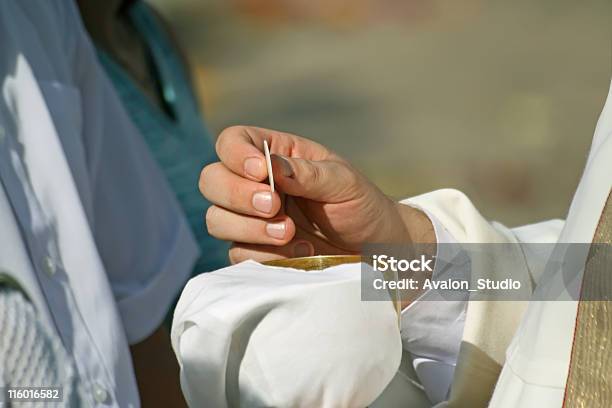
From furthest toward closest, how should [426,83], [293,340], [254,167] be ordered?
[426,83] < [254,167] < [293,340]

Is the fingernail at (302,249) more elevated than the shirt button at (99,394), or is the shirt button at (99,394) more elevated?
the fingernail at (302,249)

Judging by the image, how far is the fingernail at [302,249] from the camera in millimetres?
1184

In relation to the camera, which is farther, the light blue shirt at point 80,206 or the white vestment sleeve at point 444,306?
the light blue shirt at point 80,206

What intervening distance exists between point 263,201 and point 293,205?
0.15m

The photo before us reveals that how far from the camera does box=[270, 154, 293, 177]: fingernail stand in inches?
42.4

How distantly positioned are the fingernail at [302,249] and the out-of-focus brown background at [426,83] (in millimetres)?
3106

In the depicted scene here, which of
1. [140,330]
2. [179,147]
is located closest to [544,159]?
[179,147]

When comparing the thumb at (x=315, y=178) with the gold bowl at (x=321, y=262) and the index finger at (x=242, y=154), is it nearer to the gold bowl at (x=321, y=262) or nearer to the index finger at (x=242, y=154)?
the index finger at (x=242, y=154)

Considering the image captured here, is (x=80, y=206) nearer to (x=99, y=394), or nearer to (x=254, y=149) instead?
(x=99, y=394)

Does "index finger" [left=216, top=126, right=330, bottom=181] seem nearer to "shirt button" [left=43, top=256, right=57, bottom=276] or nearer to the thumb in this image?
the thumb

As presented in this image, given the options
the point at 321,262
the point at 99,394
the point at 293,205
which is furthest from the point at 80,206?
the point at 321,262

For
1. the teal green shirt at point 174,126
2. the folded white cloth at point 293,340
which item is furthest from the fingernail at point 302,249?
the teal green shirt at point 174,126

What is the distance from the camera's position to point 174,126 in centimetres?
243

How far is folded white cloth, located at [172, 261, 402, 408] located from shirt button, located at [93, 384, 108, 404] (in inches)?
23.7
